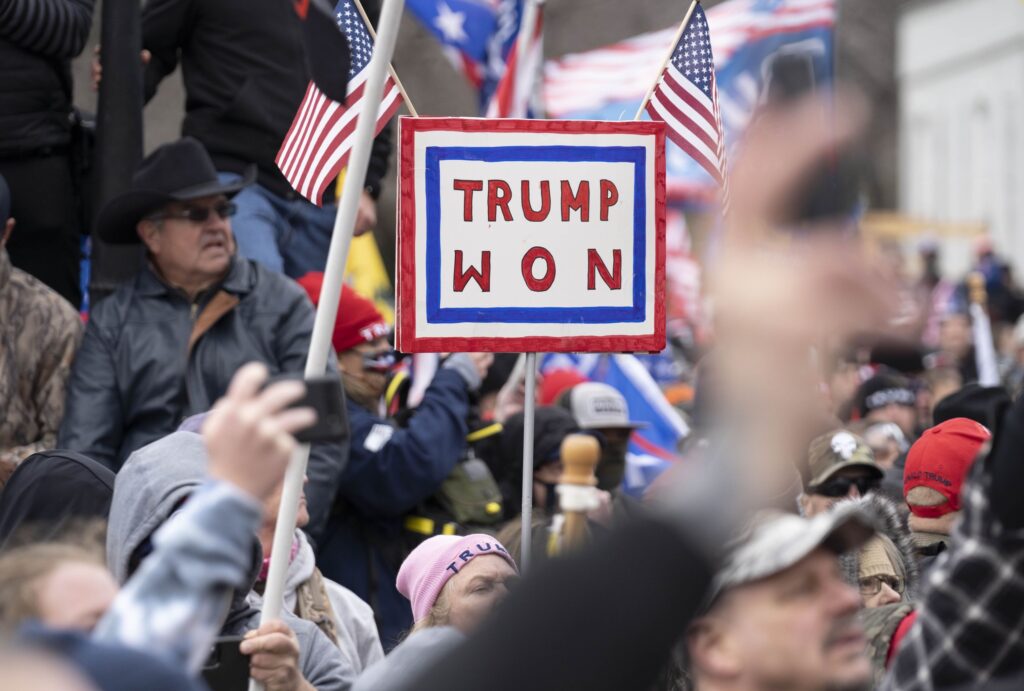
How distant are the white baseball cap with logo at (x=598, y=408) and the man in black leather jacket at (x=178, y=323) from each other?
1.96 meters

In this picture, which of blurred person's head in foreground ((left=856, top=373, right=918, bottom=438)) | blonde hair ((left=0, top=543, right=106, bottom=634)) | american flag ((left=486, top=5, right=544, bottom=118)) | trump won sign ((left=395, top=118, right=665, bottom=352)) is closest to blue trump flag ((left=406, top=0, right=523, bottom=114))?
american flag ((left=486, top=5, right=544, bottom=118))

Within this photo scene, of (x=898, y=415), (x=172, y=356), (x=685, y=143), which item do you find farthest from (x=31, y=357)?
(x=898, y=415)

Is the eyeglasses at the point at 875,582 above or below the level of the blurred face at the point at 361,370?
below

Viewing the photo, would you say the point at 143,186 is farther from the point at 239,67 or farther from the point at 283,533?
the point at 283,533

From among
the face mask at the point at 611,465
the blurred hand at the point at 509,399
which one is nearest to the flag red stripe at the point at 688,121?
the face mask at the point at 611,465

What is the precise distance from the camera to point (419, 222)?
5000mm

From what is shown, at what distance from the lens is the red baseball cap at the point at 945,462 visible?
5074 mm

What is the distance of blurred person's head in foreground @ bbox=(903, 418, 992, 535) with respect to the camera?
16.6ft

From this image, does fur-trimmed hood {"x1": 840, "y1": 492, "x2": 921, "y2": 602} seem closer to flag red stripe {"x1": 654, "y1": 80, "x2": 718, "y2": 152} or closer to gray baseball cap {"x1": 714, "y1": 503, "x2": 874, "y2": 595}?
flag red stripe {"x1": 654, "y1": 80, "x2": 718, "y2": 152}

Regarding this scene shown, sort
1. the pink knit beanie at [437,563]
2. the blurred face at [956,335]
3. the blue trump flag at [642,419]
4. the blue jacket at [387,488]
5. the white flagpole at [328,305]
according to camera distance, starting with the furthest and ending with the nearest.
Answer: the blurred face at [956,335] → the blue trump flag at [642,419] → the blue jacket at [387,488] → the pink knit beanie at [437,563] → the white flagpole at [328,305]

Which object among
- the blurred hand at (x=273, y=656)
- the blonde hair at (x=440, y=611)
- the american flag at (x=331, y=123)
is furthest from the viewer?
the american flag at (x=331, y=123)

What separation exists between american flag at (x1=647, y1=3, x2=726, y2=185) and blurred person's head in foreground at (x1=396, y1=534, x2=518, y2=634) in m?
1.86

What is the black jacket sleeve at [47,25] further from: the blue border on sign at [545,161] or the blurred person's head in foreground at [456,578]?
the blurred person's head in foreground at [456,578]

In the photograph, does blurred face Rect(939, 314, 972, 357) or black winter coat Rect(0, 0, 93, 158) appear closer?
black winter coat Rect(0, 0, 93, 158)
